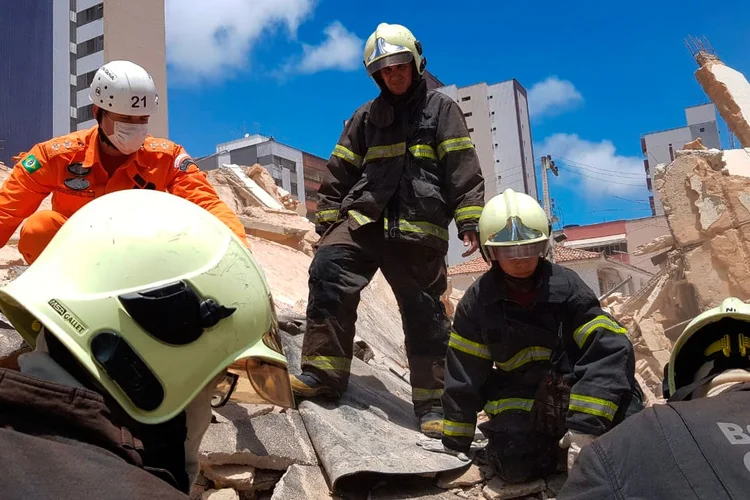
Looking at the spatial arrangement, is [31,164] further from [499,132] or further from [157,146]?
[499,132]

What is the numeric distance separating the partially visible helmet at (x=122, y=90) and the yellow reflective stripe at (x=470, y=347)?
197 cm

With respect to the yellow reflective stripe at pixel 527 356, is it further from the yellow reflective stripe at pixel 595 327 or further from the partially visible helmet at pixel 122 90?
the partially visible helmet at pixel 122 90

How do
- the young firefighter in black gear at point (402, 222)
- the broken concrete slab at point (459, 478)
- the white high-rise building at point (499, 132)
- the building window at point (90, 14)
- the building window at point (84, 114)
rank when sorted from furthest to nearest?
the white high-rise building at point (499, 132) < the building window at point (90, 14) < the building window at point (84, 114) < the young firefighter in black gear at point (402, 222) < the broken concrete slab at point (459, 478)

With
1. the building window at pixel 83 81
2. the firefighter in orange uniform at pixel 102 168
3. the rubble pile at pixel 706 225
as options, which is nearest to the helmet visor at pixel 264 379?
the firefighter in orange uniform at pixel 102 168

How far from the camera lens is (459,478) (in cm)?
333

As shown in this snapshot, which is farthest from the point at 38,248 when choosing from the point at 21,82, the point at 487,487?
the point at 21,82

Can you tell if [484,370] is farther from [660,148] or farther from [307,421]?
[660,148]

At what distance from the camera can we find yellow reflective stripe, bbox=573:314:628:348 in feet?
10.3

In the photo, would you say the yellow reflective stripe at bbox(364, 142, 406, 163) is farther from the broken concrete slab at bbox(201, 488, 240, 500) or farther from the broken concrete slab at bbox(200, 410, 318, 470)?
the broken concrete slab at bbox(201, 488, 240, 500)

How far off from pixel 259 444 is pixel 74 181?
162 cm

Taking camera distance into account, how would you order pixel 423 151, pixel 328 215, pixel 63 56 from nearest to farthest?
pixel 423 151 → pixel 328 215 → pixel 63 56

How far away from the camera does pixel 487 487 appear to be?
10.8 ft

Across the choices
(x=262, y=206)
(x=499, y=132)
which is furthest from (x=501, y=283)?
(x=499, y=132)

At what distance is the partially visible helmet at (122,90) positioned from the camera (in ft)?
11.3
